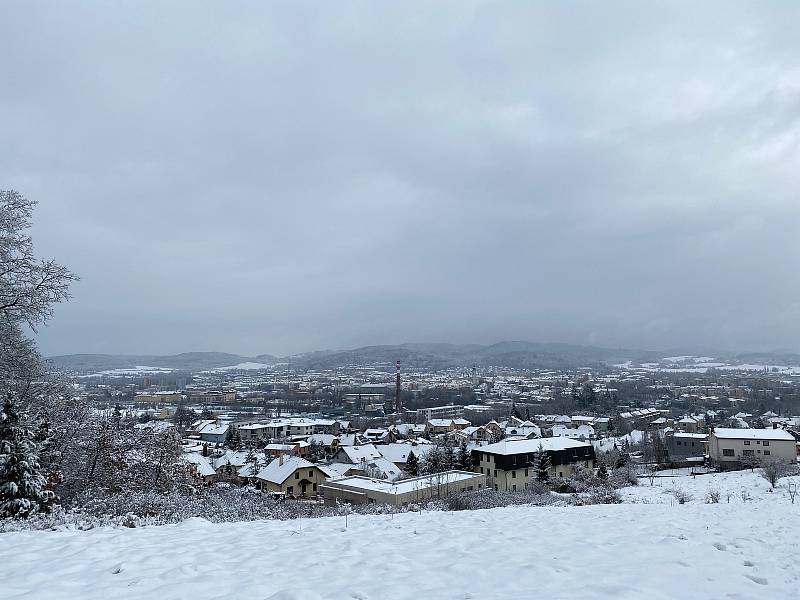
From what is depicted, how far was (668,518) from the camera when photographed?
8.98 meters

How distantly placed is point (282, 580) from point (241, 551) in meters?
1.42

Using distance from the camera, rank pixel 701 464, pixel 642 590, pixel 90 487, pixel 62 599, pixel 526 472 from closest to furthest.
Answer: pixel 62 599, pixel 642 590, pixel 90 487, pixel 526 472, pixel 701 464

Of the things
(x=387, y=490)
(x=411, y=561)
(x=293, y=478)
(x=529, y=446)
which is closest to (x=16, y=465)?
(x=411, y=561)

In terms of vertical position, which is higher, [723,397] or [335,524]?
[335,524]

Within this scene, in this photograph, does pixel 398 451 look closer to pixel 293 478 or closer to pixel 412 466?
pixel 412 466

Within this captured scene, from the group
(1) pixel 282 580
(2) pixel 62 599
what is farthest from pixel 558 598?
(2) pixel 62 599

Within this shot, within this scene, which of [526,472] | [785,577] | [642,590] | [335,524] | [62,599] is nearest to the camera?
[62,599]

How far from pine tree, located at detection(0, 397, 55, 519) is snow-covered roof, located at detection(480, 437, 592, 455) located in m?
27.5

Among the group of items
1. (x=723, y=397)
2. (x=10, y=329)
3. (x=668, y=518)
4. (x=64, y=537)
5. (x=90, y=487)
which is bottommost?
(x=723, y=397)

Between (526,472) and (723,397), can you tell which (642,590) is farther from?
(723,397)

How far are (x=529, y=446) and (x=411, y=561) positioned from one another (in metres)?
31.6

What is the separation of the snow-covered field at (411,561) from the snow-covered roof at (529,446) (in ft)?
86.2

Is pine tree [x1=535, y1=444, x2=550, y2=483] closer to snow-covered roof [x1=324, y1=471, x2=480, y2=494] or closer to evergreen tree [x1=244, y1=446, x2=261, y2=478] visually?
snow-covered roof [x1=324, y1=471, x2=480, y2=494]

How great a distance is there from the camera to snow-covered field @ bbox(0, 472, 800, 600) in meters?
4.90
